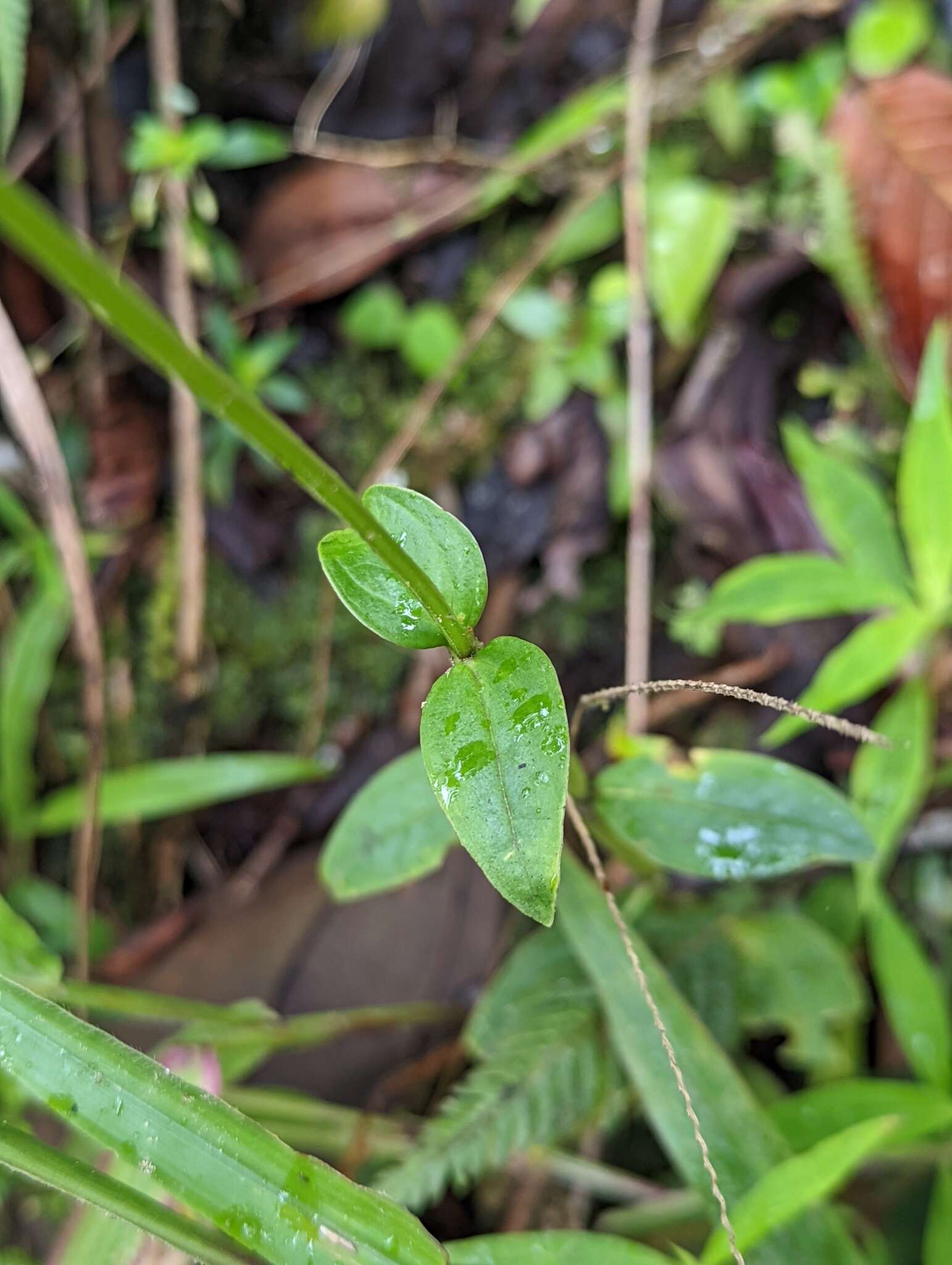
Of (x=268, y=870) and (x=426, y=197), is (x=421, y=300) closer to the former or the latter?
(x=426, y=197)

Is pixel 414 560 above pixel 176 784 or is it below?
above

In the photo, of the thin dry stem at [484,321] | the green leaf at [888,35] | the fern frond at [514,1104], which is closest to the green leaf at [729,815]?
the fern frond at [514,1104]

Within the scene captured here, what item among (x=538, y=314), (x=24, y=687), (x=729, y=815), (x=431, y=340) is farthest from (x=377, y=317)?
(x=729, y=815)

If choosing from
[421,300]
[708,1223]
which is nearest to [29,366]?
[421,300]

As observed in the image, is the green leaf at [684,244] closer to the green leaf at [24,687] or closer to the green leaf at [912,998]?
the green leaf at [912,998]

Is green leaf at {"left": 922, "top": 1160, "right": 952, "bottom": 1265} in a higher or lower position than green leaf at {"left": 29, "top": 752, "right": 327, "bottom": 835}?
lower

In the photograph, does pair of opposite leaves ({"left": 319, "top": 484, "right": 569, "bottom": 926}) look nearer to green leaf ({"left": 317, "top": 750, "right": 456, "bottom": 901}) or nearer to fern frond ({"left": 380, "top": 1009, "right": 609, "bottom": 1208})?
green leaf ({"left": 317, "top": 750, "right": 456, "bottom": 901})

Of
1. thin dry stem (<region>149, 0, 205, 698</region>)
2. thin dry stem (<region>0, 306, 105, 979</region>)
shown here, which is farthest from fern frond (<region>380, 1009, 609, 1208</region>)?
thin dry stem (<region>149, 0, 205, 698</region>)

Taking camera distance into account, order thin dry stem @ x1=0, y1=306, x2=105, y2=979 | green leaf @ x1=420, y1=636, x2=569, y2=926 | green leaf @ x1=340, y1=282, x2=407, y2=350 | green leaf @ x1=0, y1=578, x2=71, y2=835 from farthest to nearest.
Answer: green leaf @ x1=340, y1=282, x2=407, y2=350 < green leaf @ x1=0, y1=578, x2=71, y2=835 < thin dry stem @ x1=0, y1=306, x2=105, y2=979 < green leaf @ x1=420, y1=636, x2=569, y2=926

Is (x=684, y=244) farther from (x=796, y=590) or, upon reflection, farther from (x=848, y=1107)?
(x=848, y=1107)
